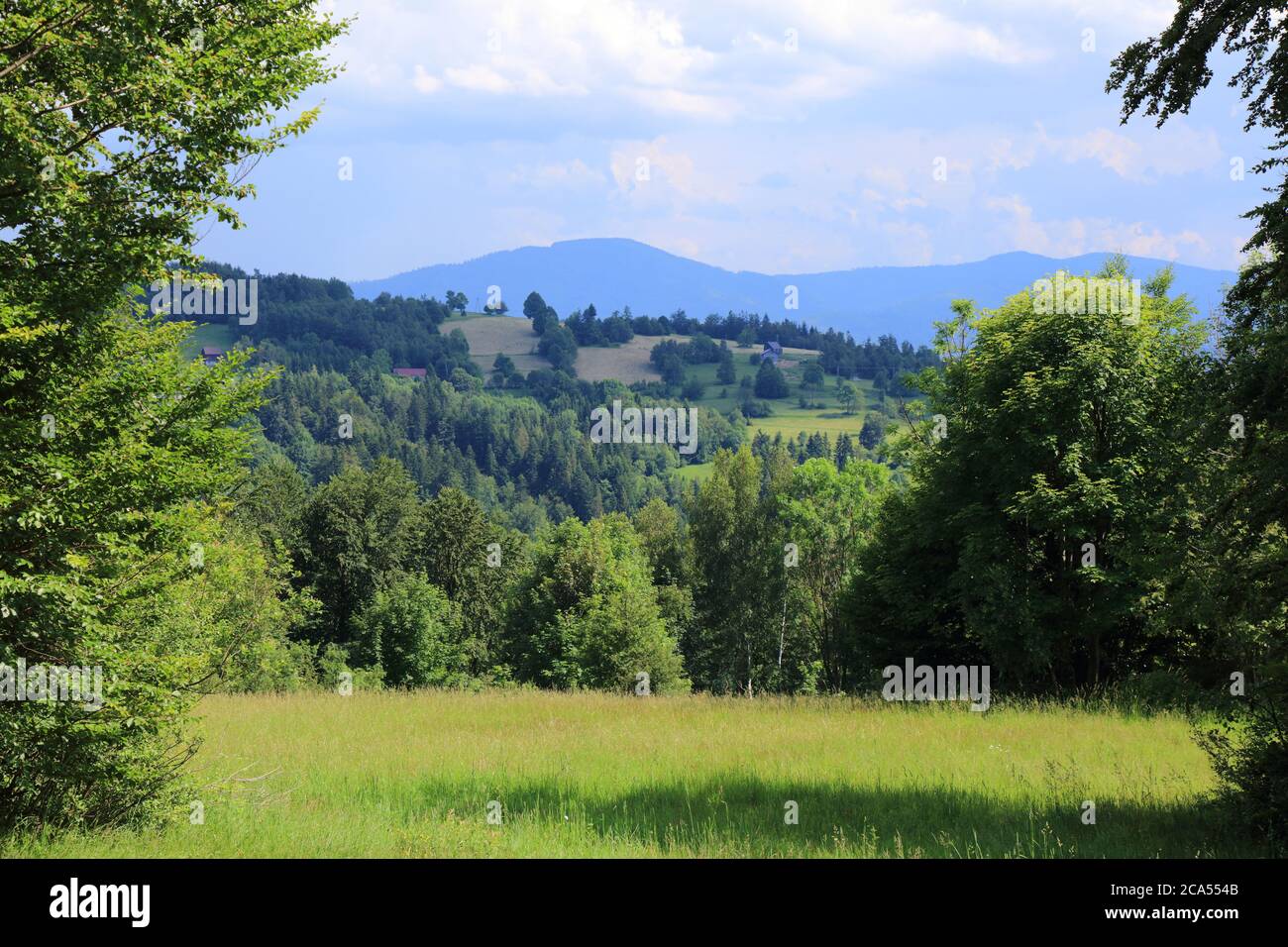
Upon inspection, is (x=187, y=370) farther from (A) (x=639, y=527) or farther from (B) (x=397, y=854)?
(A) (x=639, y=527)

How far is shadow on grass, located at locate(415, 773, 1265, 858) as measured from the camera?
31.2ft

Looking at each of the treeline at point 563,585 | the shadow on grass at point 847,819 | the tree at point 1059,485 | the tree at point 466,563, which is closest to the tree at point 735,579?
the treeline at point 563,585

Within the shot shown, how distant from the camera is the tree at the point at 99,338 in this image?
8.74 m

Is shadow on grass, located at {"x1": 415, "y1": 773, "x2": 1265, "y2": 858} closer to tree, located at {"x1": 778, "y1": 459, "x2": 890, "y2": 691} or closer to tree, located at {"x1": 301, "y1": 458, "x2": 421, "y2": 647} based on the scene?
tree, located at {"x1": 778, "y1": 459, "x2": 890, "y2": 691}

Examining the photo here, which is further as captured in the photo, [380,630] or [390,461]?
[390,461]

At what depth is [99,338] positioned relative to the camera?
9.90 meters

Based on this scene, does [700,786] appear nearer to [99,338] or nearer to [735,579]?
[99,338]

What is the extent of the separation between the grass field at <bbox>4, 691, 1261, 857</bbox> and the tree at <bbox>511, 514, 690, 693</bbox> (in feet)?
93.7

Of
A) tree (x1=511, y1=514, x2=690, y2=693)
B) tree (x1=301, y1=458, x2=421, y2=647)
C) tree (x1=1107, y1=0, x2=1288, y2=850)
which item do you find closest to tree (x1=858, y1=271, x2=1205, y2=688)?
tree (x1=1107, y1=0, x2=1288, y2=850)

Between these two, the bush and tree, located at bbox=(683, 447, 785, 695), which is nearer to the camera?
the bush

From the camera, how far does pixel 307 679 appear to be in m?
55.9

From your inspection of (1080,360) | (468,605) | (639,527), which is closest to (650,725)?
(1080,360)

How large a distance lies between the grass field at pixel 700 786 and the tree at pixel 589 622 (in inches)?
1124
